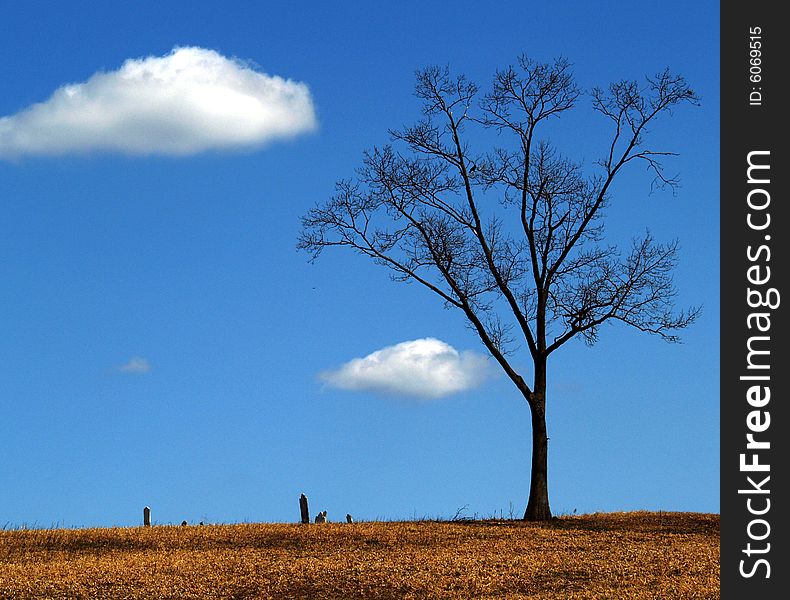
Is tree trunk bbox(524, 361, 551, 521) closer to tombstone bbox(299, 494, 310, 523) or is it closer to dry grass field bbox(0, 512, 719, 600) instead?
dry grass field bbox(0, 512, 719, 600)

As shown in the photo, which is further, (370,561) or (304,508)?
(304,508)

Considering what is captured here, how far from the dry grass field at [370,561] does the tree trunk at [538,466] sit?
3.49ft

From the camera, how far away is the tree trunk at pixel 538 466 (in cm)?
2395

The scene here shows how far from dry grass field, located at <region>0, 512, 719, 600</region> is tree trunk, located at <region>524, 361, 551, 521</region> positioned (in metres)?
1.06

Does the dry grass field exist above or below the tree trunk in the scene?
below

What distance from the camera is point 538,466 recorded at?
24.1 m

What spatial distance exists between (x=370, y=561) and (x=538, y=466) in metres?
8.31

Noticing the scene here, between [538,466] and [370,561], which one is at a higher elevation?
[538,466]

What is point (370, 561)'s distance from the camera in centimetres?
1680

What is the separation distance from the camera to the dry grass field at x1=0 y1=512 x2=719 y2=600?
14.8 m

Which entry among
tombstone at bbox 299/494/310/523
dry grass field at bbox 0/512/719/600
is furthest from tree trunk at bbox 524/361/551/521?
tombstone at bbox 299/494/310/523
